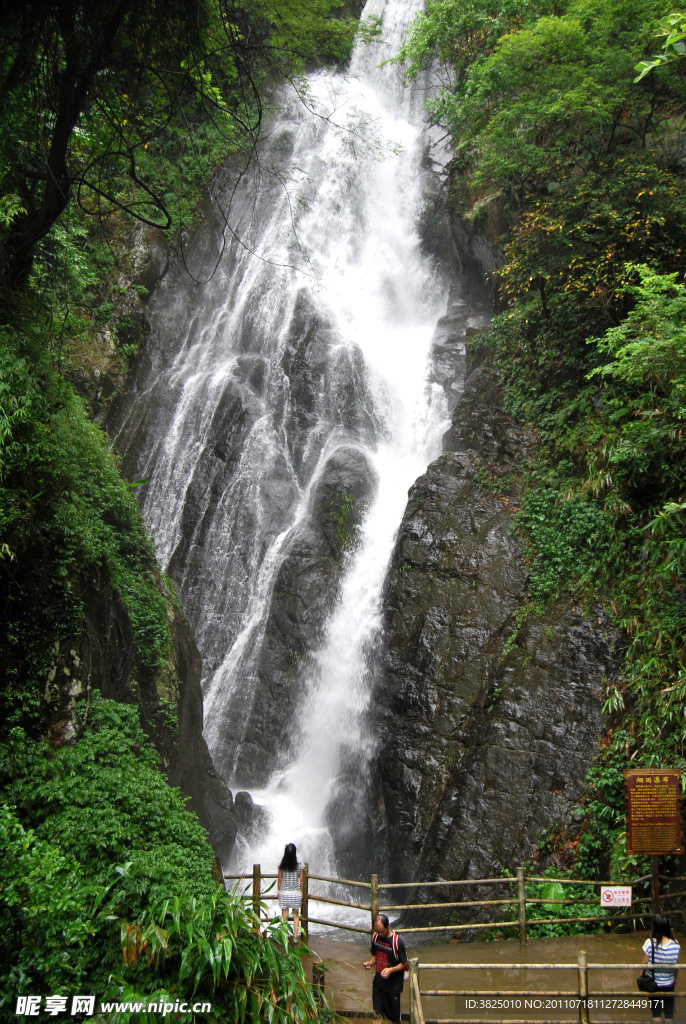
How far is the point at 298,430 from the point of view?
17.3 m

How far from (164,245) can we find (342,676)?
15183 mm

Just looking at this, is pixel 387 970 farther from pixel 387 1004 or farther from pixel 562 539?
pixel 562 539

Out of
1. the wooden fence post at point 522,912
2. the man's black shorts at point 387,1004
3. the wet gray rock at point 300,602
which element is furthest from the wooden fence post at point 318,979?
the wet gray rock at point 300,602

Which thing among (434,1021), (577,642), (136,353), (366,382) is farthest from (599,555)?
(136,353)

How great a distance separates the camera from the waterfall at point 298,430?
12.6 meters

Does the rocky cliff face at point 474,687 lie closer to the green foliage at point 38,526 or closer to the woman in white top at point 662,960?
the woman in white top at point 662,960

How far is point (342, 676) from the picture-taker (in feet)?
41.4

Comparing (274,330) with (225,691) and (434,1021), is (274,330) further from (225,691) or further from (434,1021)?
(434,1021)

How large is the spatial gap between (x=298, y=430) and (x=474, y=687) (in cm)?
956

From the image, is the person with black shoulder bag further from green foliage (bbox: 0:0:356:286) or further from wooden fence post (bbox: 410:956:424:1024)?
green foliage (bbox: 0:0:356:286)

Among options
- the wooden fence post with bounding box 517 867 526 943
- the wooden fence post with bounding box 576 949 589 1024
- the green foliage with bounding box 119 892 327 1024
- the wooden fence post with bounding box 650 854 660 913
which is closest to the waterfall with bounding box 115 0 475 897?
the wooden fence post with bounding box 517 867 526 943

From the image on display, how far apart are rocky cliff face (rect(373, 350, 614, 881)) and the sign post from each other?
2013 millimetres

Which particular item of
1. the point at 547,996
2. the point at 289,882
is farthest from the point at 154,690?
the point at 547,996

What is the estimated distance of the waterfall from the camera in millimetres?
12578
